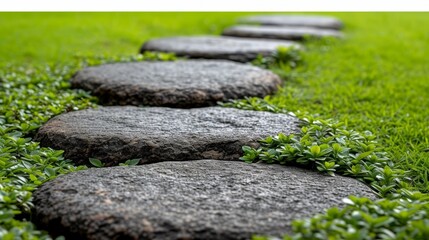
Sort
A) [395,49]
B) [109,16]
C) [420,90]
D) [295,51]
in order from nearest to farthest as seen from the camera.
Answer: [420,90] < [295,51] < [395,49] < [109,16]

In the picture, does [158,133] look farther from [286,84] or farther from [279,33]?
[279,33]

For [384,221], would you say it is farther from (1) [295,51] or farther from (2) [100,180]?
(1) [295,51]

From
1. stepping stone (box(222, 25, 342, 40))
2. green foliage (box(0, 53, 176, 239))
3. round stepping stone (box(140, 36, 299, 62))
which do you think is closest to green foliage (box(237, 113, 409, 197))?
green foliage (box(0, 53, 176, 239))

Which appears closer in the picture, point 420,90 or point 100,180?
point 100,180

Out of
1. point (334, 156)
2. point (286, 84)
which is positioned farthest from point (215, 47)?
point (334, 156)

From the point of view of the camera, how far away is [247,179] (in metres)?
2.18

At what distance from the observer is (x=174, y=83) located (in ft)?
11.6

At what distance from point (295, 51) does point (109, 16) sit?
4.57m

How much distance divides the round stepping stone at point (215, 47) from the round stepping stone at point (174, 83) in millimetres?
520

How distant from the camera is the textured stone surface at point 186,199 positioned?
70.0 inches

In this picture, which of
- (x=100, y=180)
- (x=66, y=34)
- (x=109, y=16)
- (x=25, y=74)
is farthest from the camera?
(x=109, y=16)

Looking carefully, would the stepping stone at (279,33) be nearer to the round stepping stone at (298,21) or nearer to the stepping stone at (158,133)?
the round stepping stone at (298,21)

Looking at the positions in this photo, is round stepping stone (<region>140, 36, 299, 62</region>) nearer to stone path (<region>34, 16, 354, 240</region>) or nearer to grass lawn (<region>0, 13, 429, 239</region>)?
grass lawn (<region>0, 13, 429, 239</region>)

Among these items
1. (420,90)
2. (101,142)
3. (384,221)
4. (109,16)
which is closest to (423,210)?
(384,221)
